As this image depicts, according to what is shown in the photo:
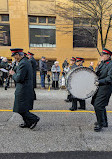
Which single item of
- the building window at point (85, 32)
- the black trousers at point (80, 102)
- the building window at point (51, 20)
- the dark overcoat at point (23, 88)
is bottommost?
the black trousers at point (80, 102)

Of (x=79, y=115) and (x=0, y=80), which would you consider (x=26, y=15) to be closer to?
(x=0, y=80)

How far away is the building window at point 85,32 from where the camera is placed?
978 centimetres

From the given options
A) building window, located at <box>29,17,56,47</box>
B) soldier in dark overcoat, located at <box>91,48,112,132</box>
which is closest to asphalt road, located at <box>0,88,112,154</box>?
soldier in dark overcoat, located at <box>91,48,112,132</box>

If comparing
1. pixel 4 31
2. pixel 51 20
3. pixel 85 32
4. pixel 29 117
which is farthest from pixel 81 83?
pixel 4 31

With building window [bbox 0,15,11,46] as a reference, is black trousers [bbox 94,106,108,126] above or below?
below

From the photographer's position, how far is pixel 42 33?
43.3ft

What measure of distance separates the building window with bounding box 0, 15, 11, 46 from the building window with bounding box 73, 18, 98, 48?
682 centimetres

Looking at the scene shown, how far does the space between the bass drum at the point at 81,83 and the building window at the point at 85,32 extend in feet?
24.2

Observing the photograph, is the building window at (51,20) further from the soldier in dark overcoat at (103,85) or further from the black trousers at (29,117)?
the black trousers at (29,117)

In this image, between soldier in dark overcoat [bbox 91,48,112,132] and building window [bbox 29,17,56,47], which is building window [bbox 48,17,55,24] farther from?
soldier in dark overcoat [bbox 91,48,112,132]

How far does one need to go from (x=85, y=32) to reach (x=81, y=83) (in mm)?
8989

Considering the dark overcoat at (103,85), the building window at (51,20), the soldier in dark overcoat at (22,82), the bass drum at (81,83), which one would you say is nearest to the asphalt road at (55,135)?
the soldier in dark overcoat at (22,82)

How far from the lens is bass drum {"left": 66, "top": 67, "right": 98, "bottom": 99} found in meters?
3.15

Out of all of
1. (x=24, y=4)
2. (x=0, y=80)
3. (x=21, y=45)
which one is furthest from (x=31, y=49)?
(x=0, y=80)
